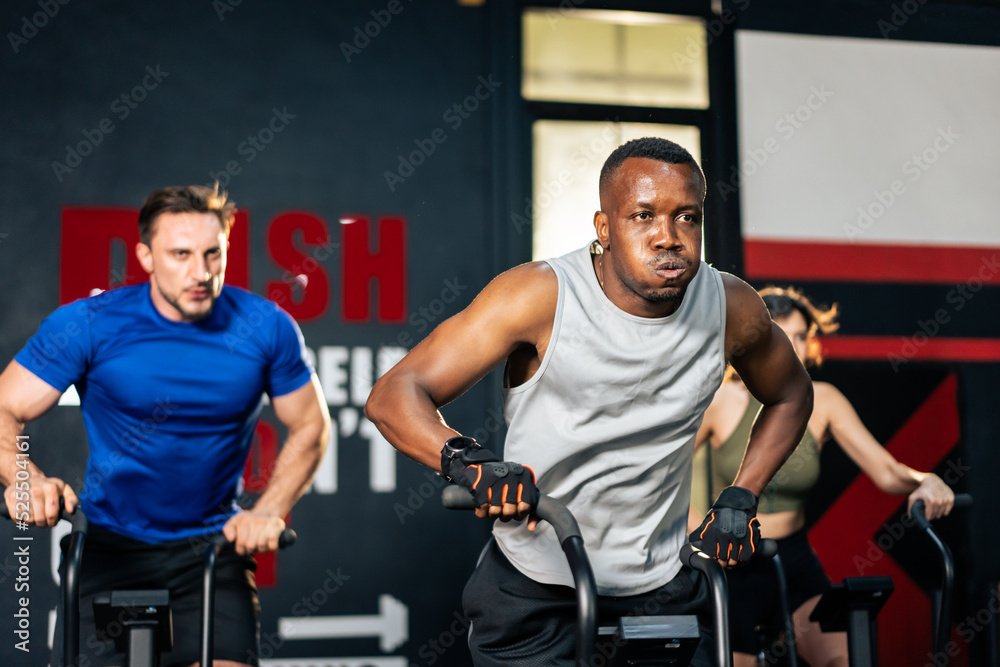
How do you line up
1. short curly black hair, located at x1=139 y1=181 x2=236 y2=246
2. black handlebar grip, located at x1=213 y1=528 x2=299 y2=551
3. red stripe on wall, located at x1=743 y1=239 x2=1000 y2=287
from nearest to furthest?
black handlebar grip, located at x1=213 y1=528 x2=299 y2=551 → short curly black hair, located at x1=139 y1=181 x2=236 y2=246 → red stripe on wall, located at x1=743 y1=239 x2=1000 y2=287

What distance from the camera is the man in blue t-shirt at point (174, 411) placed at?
8.05ft

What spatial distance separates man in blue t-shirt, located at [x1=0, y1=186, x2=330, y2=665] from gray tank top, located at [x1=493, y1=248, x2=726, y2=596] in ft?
2.92

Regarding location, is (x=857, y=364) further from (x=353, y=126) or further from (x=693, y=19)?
(x=353, y=126)

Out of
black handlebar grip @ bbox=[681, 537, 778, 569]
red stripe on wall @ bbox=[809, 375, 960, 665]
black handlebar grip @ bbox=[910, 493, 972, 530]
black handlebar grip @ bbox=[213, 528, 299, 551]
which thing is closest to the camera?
black handlebar grip @ bbox=[681, 537, 778, 569]

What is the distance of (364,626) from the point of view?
4039 mm

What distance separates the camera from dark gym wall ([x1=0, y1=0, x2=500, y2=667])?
3.99 metres

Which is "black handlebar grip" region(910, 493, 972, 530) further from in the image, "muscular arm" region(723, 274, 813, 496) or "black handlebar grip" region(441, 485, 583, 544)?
"black handlebar grip" region(441, 485, 583, 544)

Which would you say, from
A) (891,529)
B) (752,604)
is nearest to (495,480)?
(752,604)

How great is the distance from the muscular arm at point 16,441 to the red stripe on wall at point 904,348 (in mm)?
3397

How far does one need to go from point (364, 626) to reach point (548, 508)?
2829 mm

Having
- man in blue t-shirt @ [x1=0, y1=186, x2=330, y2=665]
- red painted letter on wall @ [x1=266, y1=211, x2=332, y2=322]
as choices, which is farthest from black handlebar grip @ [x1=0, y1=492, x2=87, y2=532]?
red painted letter on wall @ [x1=266, y1=211, x2=332, y2=322]

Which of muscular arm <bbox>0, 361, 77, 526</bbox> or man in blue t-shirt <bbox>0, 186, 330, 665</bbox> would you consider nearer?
muscular arm <bbox>0, 361, 77, 526</bbox>

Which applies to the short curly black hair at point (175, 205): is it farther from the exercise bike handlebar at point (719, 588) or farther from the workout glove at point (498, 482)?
the exercise bike handlebar at point (719, 588)

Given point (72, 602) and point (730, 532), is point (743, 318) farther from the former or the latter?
point (72, 602)
